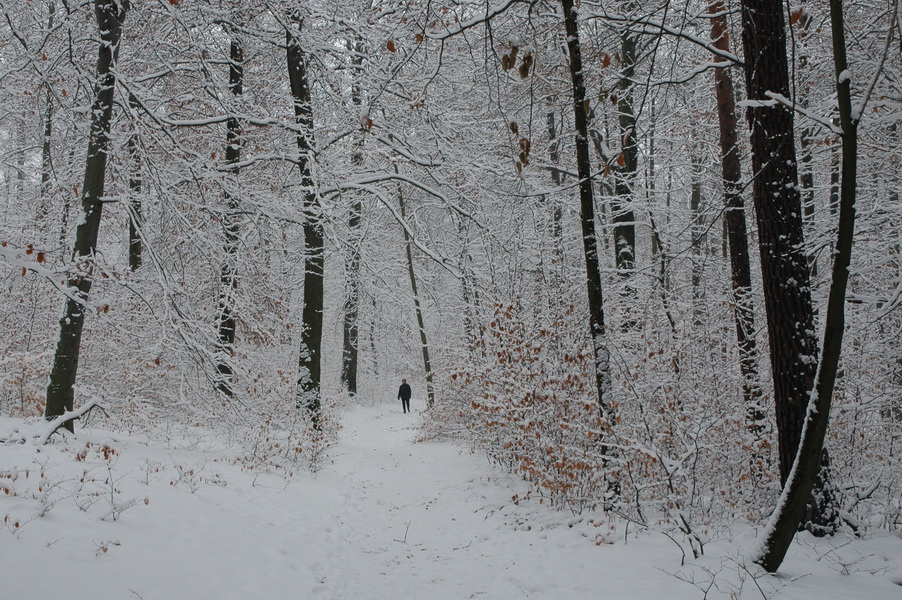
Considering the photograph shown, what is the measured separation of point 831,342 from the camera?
132 inches

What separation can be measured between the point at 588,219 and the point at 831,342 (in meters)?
3.11

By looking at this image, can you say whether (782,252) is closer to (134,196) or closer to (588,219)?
(588,219)

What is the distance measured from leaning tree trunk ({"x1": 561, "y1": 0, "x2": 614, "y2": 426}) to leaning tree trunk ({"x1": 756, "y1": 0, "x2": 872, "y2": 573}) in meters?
2.01

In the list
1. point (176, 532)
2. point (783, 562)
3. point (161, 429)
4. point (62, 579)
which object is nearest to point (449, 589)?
point (176, 532)

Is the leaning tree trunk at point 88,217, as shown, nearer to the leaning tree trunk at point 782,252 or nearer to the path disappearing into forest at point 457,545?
the path disappearing into forest at point 457,545

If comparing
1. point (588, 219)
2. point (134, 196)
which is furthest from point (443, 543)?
point (134, 196)

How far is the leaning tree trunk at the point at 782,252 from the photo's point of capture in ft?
14.8

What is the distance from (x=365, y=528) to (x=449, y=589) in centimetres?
212

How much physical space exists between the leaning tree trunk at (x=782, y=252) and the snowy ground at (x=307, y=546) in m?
1.01

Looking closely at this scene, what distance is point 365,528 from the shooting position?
6.90 m

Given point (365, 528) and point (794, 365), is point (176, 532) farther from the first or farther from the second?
point (794, 365)

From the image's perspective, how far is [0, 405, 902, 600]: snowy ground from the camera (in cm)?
369

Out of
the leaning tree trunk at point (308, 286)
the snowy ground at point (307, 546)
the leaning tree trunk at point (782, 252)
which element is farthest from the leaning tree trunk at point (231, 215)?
the leaning tree trunk at point (782, 252)

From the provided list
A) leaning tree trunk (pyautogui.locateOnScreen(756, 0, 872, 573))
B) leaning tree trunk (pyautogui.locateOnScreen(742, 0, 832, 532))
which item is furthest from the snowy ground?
leaning tree trunk (pyautogui.locateOnScreen(742, 0, 832, 532))
